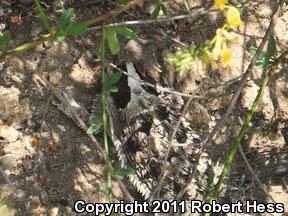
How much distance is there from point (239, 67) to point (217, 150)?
1.74 feet

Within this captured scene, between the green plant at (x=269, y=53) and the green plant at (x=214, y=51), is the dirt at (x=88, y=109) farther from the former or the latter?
the green plant at (x=214, y=51)

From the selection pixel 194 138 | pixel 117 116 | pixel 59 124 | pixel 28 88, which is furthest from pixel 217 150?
pixel 28 88

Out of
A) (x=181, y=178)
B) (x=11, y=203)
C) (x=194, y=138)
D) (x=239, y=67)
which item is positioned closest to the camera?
(x=11, y=203)

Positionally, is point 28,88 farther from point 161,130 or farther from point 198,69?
point 198,69

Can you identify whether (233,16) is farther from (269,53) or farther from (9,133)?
(9,133)

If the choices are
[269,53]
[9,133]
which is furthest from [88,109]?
[269,53]

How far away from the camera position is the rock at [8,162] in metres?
2.29

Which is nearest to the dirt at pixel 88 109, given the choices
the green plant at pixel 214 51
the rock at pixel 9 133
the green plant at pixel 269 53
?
the rock at pixel 9 133

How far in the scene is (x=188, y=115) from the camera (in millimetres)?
2799

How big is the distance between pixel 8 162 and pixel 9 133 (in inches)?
6.0

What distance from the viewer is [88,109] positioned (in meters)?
2.62

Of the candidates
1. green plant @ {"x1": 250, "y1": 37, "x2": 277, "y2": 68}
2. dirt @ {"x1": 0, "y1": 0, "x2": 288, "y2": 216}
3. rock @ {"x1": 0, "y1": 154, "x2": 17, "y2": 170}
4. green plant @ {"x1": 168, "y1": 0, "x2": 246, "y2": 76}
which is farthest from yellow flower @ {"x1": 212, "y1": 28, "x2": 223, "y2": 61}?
rock @ {"x1": 0, "y1": 154, "x2": 17, "y2": 170}

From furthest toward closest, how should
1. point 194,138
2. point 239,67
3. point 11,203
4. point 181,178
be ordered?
point 239,67 < point 194,138 < point 181,178 < point 11,203

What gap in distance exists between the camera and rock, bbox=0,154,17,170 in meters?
2.29
